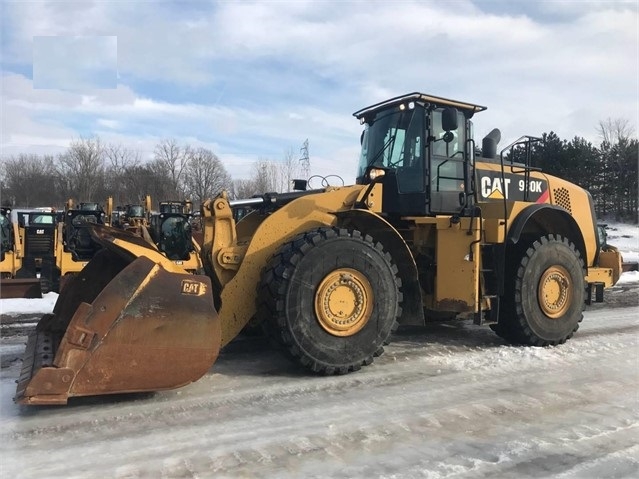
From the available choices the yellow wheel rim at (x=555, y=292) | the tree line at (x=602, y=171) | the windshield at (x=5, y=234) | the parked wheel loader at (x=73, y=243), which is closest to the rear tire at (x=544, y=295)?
the yellow wheel rim at (x=555, y=292)

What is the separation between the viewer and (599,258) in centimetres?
765

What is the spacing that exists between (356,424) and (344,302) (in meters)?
1.30

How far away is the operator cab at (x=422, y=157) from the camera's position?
6164 millimetres

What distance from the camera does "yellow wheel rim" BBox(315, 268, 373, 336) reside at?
16.1ft

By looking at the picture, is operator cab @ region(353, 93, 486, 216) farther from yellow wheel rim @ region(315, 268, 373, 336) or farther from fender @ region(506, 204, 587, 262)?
yellow wheel rim @ region(315, 268, 373, 336)

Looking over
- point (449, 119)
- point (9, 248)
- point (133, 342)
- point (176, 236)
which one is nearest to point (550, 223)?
point (449, 119)

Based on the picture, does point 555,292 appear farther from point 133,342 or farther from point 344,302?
point 133,342

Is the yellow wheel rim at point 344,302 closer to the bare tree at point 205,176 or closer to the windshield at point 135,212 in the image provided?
the windshield at point 135,212

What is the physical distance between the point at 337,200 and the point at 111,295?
2364mm

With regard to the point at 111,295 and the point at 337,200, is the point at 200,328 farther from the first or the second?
A: the point at 337,200

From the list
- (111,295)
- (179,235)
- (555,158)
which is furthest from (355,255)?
(555,158)

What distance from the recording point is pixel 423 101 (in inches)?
242

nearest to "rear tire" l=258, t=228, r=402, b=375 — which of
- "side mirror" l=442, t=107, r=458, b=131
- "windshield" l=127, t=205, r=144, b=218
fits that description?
"side mirror" l=442, t=107, r=458, b=131

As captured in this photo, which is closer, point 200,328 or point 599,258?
point 200,328
